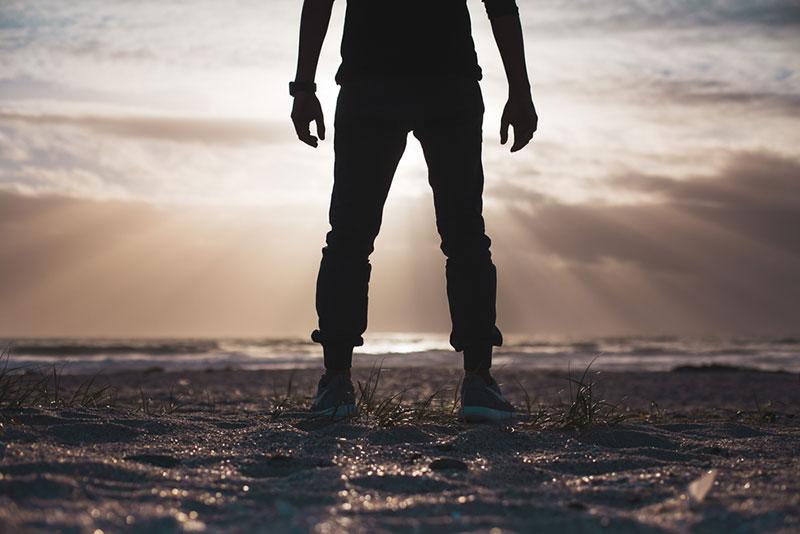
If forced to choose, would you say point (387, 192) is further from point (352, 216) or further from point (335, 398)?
point (335, 398)

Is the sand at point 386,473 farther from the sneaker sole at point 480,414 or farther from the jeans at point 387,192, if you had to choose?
the jeans at point 387,192

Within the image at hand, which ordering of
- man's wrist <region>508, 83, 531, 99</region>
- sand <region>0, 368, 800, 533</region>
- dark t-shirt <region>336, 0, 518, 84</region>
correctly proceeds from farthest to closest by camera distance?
man's wrist <region>508, 83, 531, 99</region> < dark t-shirt <region>336, 0, 518, 84</region> < sand <region>0, 368, 800, 533</region>

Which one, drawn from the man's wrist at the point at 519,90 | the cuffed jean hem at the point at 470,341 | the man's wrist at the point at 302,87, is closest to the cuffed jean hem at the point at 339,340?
the cuffed jean hem at the point at 470,341

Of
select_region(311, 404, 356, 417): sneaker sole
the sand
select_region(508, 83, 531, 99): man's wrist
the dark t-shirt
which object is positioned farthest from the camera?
select_region(508, 83, 531, 99): man's wrist

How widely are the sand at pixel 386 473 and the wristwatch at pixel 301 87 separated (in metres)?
1.44

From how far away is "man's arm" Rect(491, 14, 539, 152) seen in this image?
3666 mm

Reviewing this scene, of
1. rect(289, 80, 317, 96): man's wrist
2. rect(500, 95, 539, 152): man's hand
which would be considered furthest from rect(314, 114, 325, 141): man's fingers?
rect(500, 95, 539, 152): man's hand

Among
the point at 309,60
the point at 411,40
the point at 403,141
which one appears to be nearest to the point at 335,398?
the point at 403,141

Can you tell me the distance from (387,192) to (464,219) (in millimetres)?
360

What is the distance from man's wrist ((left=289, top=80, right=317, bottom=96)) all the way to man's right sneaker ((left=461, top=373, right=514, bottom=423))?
1.44 meters

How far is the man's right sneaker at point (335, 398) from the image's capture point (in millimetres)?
3504

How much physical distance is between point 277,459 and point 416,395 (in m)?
4.80

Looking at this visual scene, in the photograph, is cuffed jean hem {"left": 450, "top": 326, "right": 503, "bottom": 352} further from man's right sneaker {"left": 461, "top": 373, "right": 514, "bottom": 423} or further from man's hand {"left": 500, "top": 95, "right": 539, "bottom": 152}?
man's hand {"left": 500, "top": 95, "right": 539, "bottom": 152}

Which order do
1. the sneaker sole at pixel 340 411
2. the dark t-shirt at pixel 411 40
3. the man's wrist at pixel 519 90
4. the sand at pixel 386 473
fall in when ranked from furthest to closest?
1. the man's wrist at pixel 519 90
2. the dark t-shirt at pixel 411 40
3. the sneaker sole at pixel 340 411
4. the sand at pixel 386 473
